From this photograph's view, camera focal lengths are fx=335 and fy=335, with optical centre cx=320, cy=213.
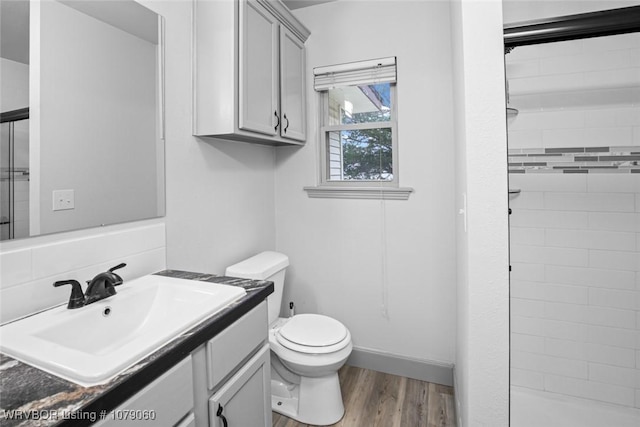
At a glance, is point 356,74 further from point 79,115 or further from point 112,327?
point 112,327

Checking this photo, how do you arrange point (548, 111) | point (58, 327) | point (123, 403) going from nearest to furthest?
point (123, 403) → point (58, 327) → point (548, 111)

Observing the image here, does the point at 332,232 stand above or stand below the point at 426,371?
above

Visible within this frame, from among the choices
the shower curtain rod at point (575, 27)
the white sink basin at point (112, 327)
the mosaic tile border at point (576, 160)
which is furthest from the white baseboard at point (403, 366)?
the shower curtain rod at point (575, 27)

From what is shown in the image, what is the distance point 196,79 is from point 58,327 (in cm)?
121

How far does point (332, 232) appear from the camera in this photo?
7.83 feet

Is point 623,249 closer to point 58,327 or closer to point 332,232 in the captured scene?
point 332,232

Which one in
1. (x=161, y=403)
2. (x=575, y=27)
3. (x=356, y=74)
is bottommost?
(x=161, y=403)

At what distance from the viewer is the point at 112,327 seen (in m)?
1.10

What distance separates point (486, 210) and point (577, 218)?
1115 mm

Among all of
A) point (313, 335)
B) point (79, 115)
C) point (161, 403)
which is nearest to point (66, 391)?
point (161, 403)

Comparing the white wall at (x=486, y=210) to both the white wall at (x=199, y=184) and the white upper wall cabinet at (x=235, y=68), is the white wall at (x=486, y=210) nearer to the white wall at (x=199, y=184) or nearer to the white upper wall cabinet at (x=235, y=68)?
the white upper wall cabinet at (x=235, y=68)

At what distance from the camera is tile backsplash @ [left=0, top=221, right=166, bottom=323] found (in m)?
0.99

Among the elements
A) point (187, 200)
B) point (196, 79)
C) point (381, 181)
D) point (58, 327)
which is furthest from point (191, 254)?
point (381, 181)

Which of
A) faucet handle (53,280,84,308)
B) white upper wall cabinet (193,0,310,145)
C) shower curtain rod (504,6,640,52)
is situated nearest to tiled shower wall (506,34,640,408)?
shower curtain rod (504,6,640,52)
